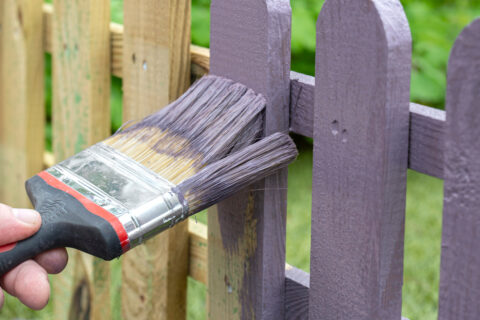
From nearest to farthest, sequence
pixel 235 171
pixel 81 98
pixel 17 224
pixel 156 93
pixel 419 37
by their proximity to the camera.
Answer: pixel 17 224, pixel 235 171, pixel 156 93, pixel 81 98, pixel 419 37

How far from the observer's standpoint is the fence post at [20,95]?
7.76 feet

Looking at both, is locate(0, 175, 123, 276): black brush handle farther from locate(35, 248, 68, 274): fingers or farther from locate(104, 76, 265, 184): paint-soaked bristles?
locate(104, 76, 265, 184): paint-soaked bristles

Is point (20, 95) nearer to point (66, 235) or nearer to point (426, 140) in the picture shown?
point (66, 235)

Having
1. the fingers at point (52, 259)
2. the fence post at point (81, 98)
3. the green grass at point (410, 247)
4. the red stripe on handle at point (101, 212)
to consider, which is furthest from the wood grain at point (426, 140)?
the green grass at point (410, 247)

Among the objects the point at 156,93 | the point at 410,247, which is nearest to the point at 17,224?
the point at 156,93

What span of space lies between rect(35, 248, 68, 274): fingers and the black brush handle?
0.03 metres

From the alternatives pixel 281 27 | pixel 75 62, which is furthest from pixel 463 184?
pixel 75 62

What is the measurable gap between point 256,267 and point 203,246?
0.42 m

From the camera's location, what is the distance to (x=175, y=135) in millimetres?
1335

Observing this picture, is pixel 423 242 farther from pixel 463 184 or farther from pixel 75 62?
pixel 463 184

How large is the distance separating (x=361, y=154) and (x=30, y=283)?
0.62 m

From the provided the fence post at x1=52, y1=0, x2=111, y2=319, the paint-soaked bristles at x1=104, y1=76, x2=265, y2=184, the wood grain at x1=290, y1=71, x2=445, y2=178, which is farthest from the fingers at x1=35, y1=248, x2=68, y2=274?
the fence post at x1=52, y1=0, x2=111, y2=319

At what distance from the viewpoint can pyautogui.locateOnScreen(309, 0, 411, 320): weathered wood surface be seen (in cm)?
108

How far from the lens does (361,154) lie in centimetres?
113
